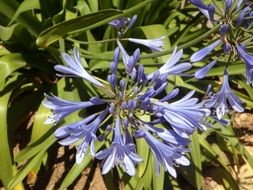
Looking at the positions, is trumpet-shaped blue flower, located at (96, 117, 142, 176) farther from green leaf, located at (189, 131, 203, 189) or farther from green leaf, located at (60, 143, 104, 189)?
green leaf, located at (189, 131, 203, 189)

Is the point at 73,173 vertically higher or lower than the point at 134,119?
lower

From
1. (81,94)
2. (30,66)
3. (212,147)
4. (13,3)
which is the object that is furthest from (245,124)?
(13,3)

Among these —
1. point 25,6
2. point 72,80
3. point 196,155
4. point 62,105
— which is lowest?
point 196,155

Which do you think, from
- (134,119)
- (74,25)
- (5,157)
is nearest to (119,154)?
(134,119)

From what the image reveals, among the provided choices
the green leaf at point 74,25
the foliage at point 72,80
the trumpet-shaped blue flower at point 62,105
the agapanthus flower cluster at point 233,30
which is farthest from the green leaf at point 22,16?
the agapanthus flower cluster at point 233,30

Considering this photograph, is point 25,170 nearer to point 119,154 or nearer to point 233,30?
point 119,154
